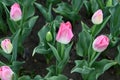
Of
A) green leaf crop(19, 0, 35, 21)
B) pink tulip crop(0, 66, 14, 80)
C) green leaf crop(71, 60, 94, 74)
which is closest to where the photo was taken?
pink tulip crop(0, 66, 14, 80)

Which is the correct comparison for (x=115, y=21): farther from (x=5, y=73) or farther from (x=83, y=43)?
(x=5, y=73)

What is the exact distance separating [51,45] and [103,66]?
0.23 meters

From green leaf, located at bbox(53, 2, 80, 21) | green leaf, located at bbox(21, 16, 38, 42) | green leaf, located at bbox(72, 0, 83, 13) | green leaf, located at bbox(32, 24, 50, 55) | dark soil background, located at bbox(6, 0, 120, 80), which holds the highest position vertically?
green leaf, located at bbox(72, 0, 83, 13)

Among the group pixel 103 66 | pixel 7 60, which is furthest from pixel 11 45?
pixel 103 66

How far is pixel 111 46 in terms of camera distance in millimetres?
1450

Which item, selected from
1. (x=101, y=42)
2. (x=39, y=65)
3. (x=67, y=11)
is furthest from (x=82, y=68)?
(x=67, y=11)

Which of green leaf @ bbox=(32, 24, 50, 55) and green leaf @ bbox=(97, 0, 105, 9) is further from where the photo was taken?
green leaf @ bbox=(97, 0, 105, 9)

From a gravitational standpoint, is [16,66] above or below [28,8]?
below

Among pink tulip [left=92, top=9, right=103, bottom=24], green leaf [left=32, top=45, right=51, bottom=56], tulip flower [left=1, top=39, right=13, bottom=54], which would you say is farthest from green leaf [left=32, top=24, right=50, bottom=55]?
pink tulip [left=92, top=9, right=103, bottom=24]

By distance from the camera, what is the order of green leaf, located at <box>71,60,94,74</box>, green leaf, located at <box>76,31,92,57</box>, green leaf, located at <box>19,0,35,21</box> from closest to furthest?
green leaf, located at <box>71,60,94,74</box>, green leaf, located at <box>76,31,92,57</box>, green leaf, located at <box>19,0,35,21</box>

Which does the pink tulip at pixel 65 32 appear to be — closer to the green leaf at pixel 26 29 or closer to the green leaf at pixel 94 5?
the green leaf at pixel 26 29

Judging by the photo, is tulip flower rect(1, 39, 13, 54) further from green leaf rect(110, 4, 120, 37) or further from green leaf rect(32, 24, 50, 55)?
green leaf rect(110, 4, 120, 37)

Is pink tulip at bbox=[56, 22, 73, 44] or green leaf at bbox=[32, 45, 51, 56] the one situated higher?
pink tulip at bbox=[56, 22, 73, 44]

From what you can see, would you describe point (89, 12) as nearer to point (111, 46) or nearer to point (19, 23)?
point (111, 46)
